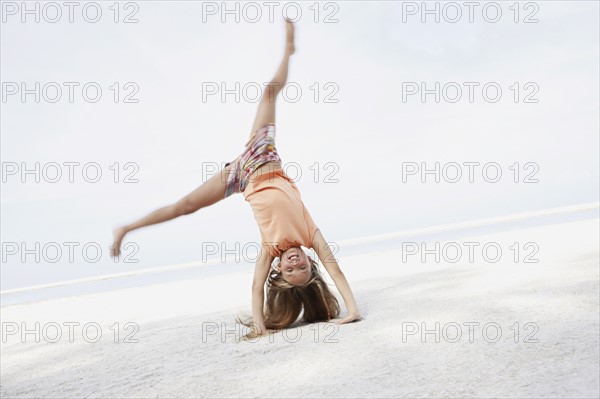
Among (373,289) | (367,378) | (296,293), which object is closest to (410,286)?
(373,289)

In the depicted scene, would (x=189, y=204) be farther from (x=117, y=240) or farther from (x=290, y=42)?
(x=290, y=42)

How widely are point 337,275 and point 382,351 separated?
129 cm

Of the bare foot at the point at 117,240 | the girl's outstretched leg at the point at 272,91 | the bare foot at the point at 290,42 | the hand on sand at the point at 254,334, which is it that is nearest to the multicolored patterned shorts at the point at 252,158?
the girl's outstretched leg at the point at 272,91

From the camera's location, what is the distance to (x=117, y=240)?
4.95 metres

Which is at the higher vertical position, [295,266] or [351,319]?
[295,266]

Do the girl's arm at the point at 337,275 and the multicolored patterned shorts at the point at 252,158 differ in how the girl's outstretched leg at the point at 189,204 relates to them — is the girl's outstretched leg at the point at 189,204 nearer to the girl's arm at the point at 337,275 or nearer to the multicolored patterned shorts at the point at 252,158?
the multicolored patterned shorts at the point at 252,158

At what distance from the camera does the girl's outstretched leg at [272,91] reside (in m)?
5.02

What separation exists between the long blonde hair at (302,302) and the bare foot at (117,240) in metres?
1.28

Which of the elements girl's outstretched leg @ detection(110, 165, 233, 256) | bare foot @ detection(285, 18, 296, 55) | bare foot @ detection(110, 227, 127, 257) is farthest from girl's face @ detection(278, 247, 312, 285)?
bare foot @ detection(285, 18, 296, 55)

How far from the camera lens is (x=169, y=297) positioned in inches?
293

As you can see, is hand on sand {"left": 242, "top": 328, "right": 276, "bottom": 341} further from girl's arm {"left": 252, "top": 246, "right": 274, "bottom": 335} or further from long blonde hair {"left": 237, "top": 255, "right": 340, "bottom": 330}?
long blonde hair {"left": 237, "top": 255, "right": 340, "bottom": 330}

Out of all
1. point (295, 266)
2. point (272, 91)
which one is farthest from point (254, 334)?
point (272, 91)

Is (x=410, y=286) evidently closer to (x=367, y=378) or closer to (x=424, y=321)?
(x=424, y=321)

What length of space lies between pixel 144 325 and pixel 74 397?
7.52 feet
